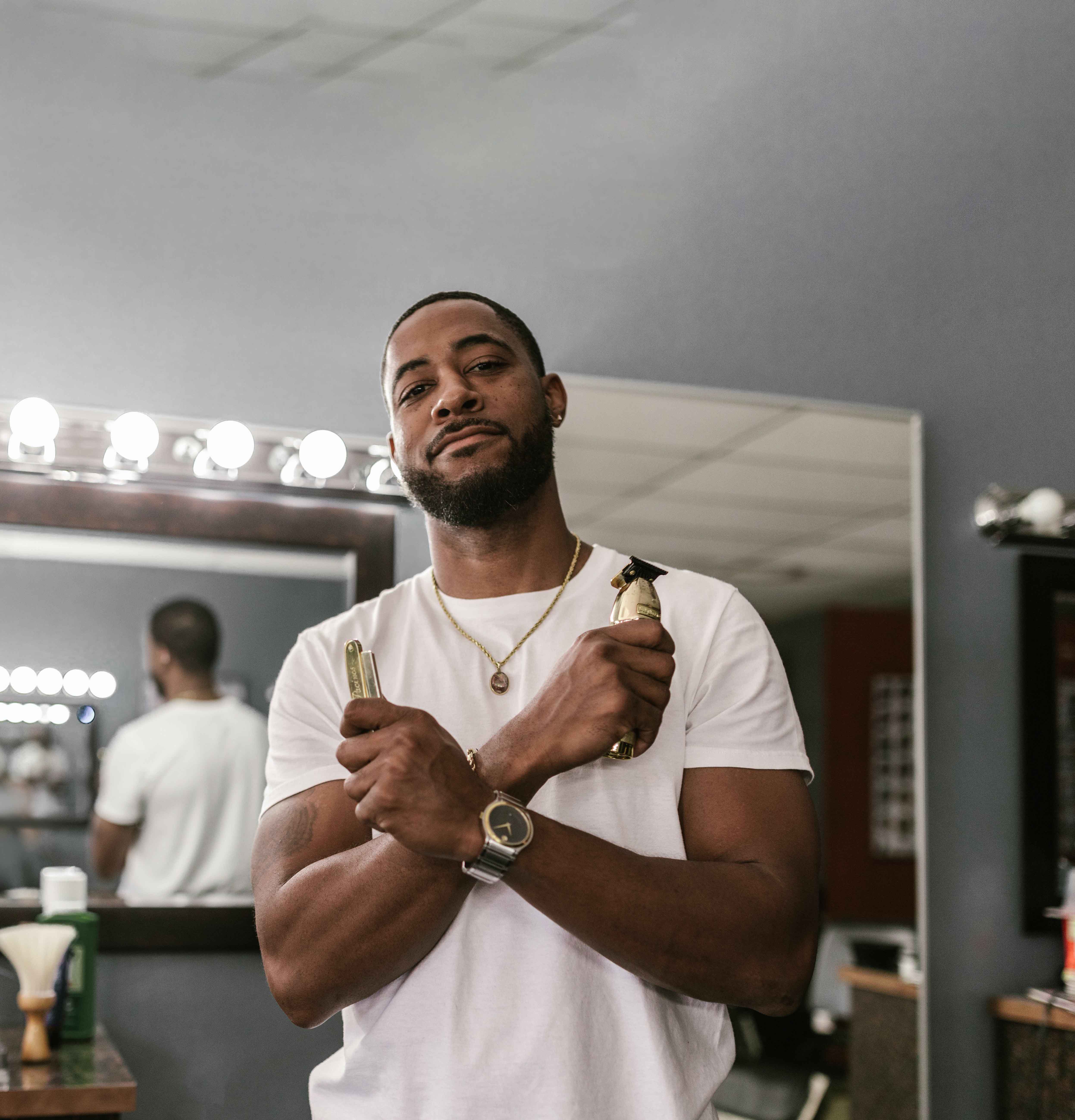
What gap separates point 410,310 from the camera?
1.32 metres

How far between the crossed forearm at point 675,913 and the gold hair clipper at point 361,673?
17 centimetres

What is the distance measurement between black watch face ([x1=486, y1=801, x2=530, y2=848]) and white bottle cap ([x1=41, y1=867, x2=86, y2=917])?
1.16 metres

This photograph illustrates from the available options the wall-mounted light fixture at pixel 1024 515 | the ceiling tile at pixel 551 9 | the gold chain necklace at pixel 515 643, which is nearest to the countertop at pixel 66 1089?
the gold chain necklace at pixel 515 643

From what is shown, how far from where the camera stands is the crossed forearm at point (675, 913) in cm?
93

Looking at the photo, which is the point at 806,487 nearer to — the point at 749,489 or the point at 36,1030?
the point at 749,489

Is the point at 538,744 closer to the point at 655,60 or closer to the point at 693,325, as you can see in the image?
the point at 693,325

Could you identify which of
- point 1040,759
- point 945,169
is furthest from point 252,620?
point 945,169

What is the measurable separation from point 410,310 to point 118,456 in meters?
0.86

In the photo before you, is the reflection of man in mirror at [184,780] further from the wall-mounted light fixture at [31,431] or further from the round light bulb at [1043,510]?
the round light bulb at [1043,510]

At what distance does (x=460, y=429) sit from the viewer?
47.1 inches

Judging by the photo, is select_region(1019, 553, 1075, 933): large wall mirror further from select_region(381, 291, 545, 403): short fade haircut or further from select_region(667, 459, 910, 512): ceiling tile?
select_region(381, 291, 545, 403): short fade haircut

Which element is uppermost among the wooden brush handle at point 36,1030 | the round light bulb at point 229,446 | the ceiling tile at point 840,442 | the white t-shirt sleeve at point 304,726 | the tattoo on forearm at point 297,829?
the ceiling tile at point 840,442

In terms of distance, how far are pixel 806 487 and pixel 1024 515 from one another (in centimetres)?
42

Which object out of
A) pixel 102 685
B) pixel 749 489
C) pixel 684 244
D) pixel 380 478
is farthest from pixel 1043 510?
pixel 102 685
